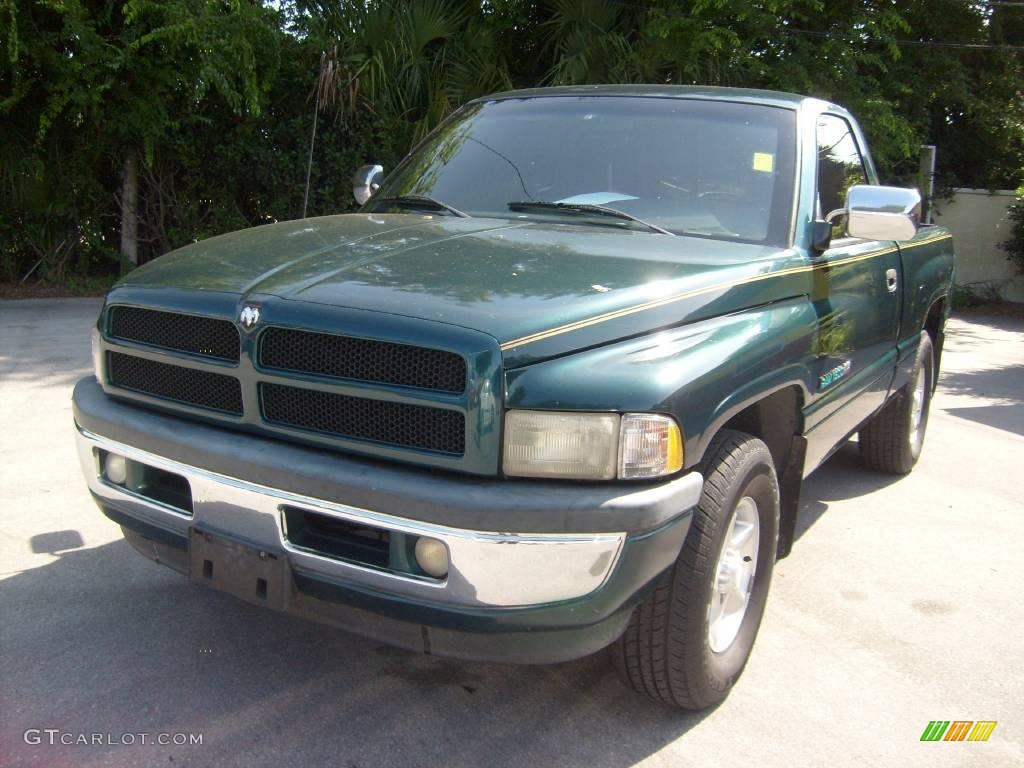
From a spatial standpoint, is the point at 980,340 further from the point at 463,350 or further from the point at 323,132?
the point at 463,350

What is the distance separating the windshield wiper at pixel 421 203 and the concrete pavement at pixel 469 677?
158 centimetres

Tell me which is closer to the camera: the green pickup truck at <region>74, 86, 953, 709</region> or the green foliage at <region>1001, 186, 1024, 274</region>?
the green pickup truck at <region>74, 86, 953, 709</region>

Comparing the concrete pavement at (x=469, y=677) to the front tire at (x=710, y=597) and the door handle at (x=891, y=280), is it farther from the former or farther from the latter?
the door handle at (x=891, y=280)

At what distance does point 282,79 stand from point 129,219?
8.61 feet

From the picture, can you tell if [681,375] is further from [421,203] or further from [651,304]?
[421,203]

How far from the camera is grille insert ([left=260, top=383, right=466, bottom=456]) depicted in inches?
93.0

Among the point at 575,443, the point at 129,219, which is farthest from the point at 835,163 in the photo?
the point at 129,219

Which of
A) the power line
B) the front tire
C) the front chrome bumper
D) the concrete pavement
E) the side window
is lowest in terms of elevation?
the concrete pavement

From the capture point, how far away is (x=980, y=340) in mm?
12117

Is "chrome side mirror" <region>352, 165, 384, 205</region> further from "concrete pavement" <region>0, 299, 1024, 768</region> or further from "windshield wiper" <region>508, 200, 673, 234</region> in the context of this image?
"concrete pavement" <region>0, 299, 1024, 768</region>

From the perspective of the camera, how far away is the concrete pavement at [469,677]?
2740mm

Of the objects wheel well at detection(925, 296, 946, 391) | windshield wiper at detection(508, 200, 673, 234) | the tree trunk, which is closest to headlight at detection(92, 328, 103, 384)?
A: windshield wiper at detection(508, 200, 673, 234)

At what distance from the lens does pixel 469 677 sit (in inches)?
122

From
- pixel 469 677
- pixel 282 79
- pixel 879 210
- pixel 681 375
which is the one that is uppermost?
pixel 282 79
